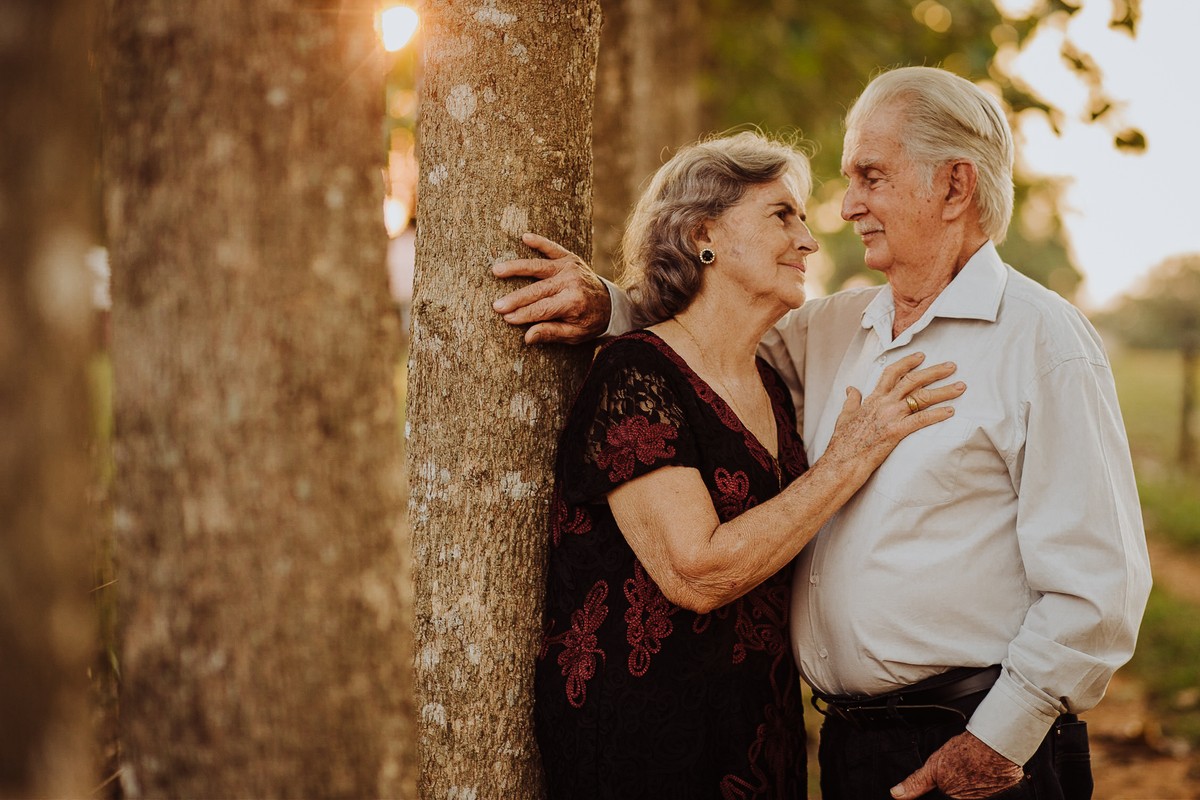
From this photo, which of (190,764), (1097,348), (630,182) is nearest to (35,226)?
(190,764)

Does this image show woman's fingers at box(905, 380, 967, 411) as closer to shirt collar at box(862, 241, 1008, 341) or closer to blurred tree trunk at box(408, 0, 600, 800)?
shirt collar at box(862, 241, 1008, 341)

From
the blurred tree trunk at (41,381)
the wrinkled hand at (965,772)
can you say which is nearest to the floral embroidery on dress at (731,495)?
the wrinkled hand at (965,772)

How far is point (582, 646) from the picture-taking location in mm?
2408

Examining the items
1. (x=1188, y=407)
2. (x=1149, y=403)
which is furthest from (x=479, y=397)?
(x=1149, y=403)

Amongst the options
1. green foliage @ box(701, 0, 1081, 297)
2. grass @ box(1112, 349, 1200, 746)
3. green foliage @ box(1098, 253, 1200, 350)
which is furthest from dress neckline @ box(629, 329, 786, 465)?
green foliage @ box(1098, 253, 1200, 350)

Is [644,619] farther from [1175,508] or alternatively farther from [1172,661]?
[1175,508]

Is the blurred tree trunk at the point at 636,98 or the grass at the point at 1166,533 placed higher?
the blurred tree trunk at the point at 636,98

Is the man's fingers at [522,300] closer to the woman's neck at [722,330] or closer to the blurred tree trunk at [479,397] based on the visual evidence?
the blurred tree trunk at [479,397]

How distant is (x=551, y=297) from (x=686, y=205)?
55 centimetres

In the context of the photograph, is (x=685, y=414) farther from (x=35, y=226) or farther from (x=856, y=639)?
(x=35, y=226)

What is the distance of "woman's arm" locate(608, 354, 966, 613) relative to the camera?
2.29 meters

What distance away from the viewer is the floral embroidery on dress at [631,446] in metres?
2.31

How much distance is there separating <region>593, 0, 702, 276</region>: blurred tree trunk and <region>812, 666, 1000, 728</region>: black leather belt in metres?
2.61

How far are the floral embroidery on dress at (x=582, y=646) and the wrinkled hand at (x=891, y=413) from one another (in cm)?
69
